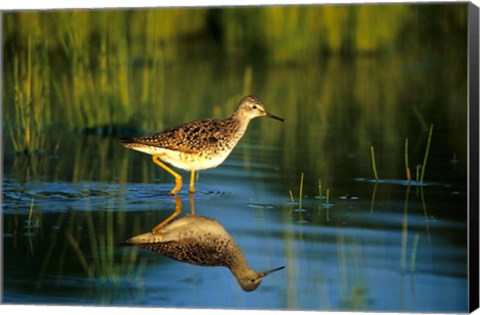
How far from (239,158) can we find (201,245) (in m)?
3.14

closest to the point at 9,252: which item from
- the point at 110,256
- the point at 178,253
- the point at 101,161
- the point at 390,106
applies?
the point at 110,256

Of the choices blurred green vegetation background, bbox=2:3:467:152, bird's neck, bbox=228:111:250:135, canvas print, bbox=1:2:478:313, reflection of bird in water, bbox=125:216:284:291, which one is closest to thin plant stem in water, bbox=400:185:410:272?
canvas print, bbox=1:2:478:313

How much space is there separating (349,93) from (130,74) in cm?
271

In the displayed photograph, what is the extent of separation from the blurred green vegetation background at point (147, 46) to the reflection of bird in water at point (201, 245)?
1.81 metres

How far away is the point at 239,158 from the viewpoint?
39.0 feet

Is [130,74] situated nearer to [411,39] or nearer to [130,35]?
[130,35]

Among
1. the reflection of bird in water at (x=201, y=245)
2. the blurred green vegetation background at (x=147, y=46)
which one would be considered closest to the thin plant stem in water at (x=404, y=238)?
the reflection of bird in water at (x=201, y=245)

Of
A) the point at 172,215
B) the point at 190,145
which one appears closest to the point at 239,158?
the point at 190,145

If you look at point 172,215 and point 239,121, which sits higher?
point 239,121

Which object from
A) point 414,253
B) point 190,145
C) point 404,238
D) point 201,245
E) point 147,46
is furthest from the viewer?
point 147,46

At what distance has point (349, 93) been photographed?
1348 cm

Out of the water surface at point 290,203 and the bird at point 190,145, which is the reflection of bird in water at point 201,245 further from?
the bird at point 190,145

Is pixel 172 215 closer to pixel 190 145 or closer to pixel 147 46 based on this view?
pixel 190 145

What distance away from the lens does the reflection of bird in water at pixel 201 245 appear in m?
8.45
